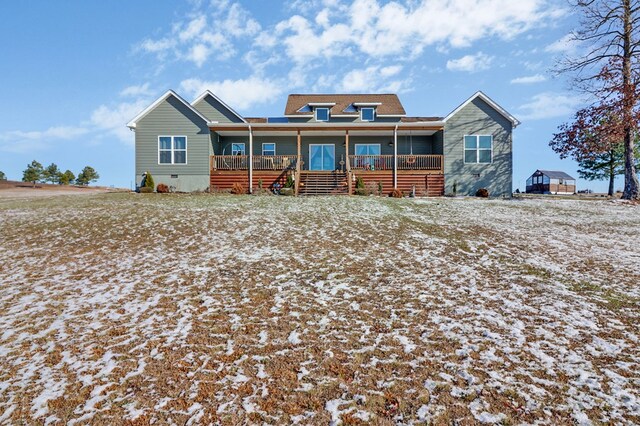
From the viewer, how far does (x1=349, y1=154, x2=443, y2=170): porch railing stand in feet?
73.5

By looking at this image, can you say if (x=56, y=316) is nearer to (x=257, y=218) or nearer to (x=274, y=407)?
(x=274, y=407)

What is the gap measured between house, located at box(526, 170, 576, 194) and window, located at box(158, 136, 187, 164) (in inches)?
1758

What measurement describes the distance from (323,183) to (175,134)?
9.74 m

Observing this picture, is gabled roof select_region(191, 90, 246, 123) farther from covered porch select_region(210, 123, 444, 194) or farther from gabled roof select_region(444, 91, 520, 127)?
gabled roof select_region(444, 91, 520, 127)

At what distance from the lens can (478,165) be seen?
22.6m

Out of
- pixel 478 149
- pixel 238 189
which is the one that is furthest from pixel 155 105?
pixel 478 149

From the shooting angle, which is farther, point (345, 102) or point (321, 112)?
point (345, 102)

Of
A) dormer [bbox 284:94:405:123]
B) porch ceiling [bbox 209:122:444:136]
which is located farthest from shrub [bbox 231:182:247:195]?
dormer [bbox 284:94:405:123]

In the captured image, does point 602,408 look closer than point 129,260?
Yes

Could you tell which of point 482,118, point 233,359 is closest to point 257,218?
point 233,359

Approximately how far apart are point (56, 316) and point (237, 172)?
56.8 ft

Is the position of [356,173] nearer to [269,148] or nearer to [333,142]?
[333,142]

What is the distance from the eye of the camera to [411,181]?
22.2m

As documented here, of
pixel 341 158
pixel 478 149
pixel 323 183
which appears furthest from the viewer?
pixel 341 158
